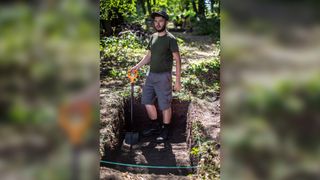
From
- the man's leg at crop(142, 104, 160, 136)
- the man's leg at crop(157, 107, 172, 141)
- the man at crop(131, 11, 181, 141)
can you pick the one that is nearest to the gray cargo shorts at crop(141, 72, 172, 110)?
the man at crop(131, 11, 181, 141)

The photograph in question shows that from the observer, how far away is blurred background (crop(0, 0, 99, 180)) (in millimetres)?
1440

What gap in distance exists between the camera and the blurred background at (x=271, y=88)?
1367 millimetres

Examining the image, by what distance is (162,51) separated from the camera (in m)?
6.02

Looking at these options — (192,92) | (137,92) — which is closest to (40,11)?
(137,92)

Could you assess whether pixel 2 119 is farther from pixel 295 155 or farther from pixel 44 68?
pixel 295 155

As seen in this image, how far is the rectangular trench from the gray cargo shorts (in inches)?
24.8

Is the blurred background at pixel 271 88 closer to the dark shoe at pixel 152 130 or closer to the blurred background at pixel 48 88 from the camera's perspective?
the blurred background at pixel 48 88

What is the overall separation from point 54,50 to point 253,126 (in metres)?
0.70

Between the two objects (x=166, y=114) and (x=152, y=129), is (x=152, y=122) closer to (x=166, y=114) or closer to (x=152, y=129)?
(x=152, y=129)

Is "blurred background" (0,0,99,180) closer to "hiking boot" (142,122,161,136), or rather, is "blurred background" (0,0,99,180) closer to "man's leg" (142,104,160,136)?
"man's leg" (142,104,160,136)

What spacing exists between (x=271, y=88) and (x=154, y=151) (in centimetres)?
503

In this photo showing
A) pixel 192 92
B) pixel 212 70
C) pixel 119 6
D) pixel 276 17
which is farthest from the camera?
pixel 119 6

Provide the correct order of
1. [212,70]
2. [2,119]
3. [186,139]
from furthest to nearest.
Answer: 1. [212,70]
2. [186,139]
3. [2,119]

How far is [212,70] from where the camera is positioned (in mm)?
11734
